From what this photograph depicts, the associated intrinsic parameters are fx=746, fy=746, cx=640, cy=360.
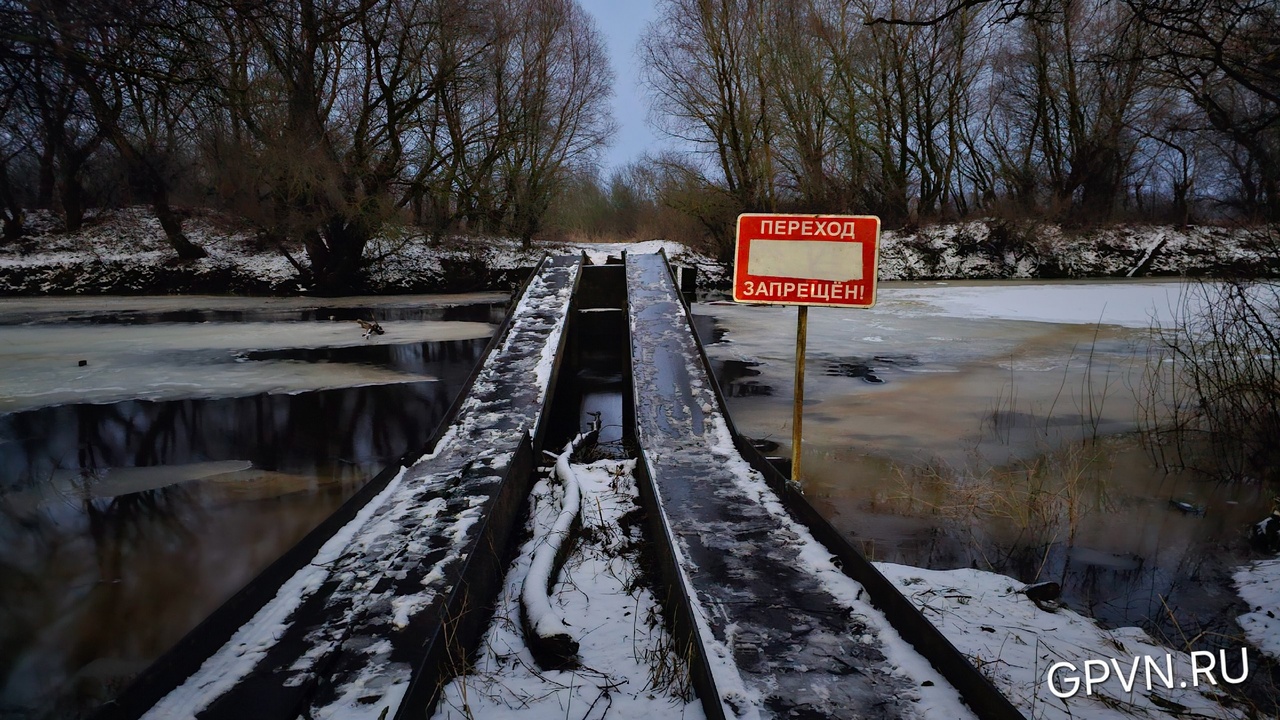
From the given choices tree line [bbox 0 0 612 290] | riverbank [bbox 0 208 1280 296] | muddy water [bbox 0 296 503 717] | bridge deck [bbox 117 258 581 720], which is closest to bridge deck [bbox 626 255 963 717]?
bridge deck [bbox 117 258 581 720]

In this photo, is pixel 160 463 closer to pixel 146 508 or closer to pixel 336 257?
pixel 146 508

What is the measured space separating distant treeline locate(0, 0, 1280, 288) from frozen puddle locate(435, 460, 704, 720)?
4.83m

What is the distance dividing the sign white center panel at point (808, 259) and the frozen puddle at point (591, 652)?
1783 mm

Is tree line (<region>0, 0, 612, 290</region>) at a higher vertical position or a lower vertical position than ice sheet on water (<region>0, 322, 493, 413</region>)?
higher

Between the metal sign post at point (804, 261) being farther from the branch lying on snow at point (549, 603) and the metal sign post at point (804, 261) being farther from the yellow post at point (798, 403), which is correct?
the branch lying on snow at point (549, 603)

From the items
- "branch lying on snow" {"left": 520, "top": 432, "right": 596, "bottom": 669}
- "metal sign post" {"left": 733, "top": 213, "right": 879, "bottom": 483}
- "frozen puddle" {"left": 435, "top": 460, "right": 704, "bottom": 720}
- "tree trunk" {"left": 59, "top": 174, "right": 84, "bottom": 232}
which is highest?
"tree trunk" {"left": 59, "top": 174, "right": 84, "bottom": 232}

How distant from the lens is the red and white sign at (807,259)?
4.53 meters

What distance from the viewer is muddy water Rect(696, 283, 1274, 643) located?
3959 mm

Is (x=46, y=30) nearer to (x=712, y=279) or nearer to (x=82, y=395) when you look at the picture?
(x=82, y=395)

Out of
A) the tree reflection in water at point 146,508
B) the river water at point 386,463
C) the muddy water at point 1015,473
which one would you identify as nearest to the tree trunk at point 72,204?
the river water at point 386,463

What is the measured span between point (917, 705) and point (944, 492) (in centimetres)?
269

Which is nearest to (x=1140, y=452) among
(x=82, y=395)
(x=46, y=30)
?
(x=46, y=30)

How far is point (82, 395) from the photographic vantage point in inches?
276

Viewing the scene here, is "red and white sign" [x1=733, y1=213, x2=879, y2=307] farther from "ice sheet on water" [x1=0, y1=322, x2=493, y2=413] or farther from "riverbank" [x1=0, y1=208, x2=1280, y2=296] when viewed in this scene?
"riverbank" [x1=0, y1=208, x2=1280, y2=296]
